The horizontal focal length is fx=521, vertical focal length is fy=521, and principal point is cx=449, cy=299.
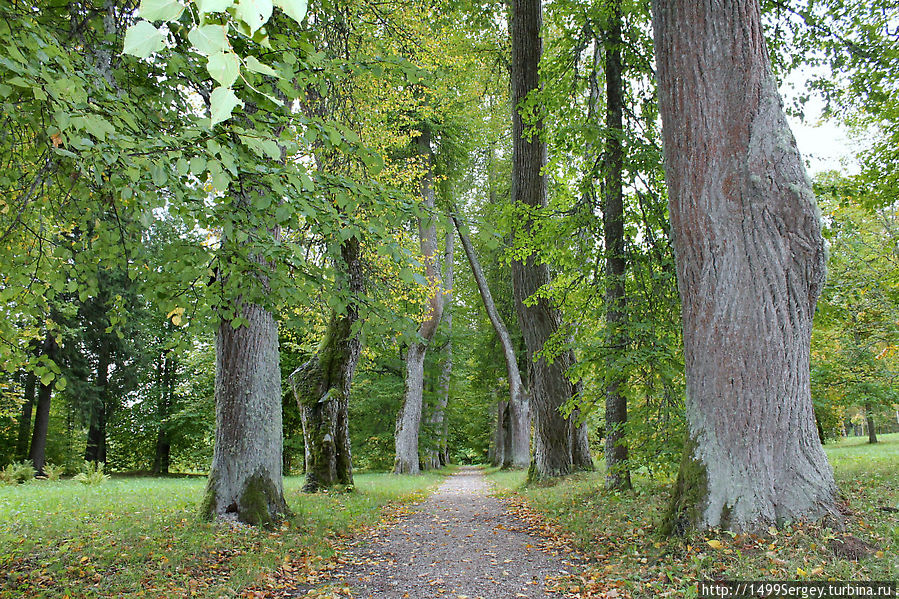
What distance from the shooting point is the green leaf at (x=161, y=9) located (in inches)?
32.4

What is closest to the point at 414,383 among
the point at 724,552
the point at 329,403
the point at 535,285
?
the point at 329,403

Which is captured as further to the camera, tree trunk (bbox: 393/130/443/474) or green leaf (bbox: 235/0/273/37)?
tree trunk (bbox: 393/130/443/474)

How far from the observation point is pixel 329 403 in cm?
1016

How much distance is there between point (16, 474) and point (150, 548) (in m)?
13.0

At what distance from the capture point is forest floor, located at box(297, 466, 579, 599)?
4.31m

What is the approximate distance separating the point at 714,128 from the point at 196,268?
4081mm

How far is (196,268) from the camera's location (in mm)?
4008

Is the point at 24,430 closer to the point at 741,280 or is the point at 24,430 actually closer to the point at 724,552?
the point at 724,552

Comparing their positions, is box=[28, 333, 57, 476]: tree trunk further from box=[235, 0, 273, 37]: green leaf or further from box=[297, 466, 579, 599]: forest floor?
box=[235, 0, 273, 37]: green leaf

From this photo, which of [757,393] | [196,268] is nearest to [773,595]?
[757,393]

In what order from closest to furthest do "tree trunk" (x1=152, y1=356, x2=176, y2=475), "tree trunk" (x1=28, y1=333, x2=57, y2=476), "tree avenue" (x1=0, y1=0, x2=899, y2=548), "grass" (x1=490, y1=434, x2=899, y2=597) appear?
1. "grass" (x1=490, y1=434, x2=899, y2=597)
2. "tree avenue" (x1=0, y1=0, x2=899, y2=548)
3. "tree trunk" (x1=28, y1=333, x2=57, y2=476)
4. "tree trunk" (x1=152, y1=356, x2=176, y2=475)

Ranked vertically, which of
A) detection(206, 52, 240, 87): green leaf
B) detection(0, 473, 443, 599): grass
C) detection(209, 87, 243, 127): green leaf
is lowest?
detection(0, 473, 443, 599): grass

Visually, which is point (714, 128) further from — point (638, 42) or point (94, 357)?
point (94, 357)

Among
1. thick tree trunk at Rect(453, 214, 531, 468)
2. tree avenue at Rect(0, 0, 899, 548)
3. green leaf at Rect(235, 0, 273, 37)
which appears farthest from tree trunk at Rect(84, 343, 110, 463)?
green leaf at Rect(235, 0, 273, 37)
